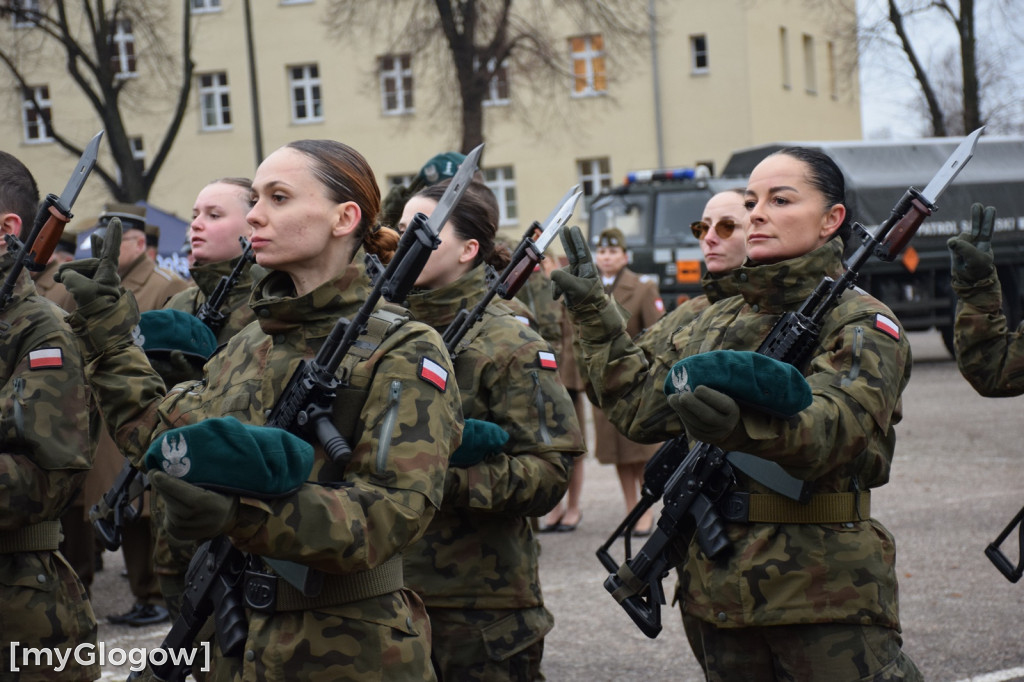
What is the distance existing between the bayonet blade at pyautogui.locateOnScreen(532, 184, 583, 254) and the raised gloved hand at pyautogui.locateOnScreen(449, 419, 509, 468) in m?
0.67

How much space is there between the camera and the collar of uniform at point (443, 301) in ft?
14.5

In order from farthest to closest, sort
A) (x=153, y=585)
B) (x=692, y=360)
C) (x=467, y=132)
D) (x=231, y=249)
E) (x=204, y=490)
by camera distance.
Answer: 1. (x=467, y=132)
2. (x=153, y=585)
3. (x=231, y=249)
4. (x=692, y=360)
5. (x=204, y=490)

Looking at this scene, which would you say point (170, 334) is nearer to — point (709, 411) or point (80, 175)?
point (80, 175)

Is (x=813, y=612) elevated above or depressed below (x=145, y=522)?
above

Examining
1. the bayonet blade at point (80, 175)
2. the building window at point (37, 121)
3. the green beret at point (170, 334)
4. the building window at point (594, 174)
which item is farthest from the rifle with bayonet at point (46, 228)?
the building window at point (37, 121)

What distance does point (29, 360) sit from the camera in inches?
141

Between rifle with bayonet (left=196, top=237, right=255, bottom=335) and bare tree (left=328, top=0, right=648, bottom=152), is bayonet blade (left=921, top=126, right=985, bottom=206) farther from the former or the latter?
bare tree (left=328, top=0, right=648, bottom=152)

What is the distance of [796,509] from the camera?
3.46m

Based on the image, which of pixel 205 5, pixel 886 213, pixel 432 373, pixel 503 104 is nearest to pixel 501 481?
pixel 432 373

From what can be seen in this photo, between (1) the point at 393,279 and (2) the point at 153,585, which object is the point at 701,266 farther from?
(1) the point at 393,279

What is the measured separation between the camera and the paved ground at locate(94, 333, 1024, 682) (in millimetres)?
6035

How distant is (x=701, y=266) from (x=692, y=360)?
15.6 metres

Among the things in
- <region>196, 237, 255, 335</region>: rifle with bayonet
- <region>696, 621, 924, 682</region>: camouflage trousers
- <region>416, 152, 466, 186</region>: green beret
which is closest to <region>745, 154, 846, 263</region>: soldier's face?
<region>696, 621, 924, 682</region>: camouflage trousers

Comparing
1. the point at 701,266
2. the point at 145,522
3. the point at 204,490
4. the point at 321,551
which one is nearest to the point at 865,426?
the point at 321,551
